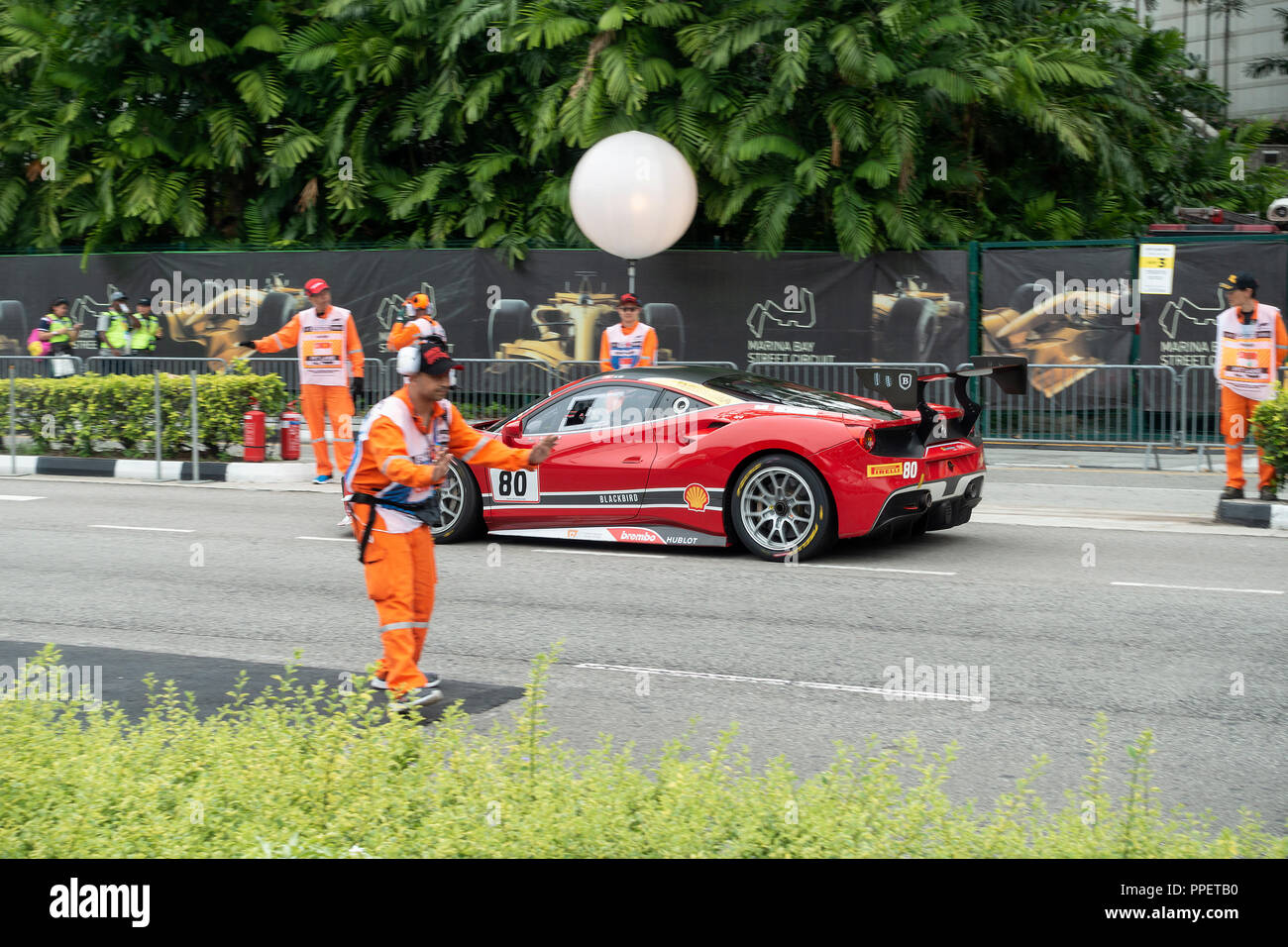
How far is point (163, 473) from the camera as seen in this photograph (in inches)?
666

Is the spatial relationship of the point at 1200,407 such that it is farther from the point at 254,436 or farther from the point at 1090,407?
the point at 254,436

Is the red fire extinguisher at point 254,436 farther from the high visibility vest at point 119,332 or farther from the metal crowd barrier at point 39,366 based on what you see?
the high visibility vest at point 119,332

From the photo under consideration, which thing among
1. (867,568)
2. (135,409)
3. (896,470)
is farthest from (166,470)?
(896,470)

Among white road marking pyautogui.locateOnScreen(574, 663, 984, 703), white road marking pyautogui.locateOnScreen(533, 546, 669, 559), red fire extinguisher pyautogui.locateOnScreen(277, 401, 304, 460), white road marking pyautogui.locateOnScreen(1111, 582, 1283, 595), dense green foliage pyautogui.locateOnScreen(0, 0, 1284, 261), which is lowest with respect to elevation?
white road marking pyautogui.locateOnScreen(574, 663, 984, 703)

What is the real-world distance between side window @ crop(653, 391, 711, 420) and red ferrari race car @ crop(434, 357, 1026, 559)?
0.01m

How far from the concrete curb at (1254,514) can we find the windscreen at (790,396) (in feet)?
12.7

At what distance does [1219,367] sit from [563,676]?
27.3 ft

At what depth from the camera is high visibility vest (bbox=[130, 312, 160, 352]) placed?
74.5 feet

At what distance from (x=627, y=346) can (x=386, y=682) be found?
857cm

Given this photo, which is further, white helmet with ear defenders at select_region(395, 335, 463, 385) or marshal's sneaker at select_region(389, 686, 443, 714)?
white helmet with ear defenders at select_region(395, 335, 463, 385)

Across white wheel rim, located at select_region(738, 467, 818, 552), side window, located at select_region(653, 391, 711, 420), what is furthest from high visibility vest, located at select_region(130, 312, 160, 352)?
white wheel rim, located at select_region(738, 467, 818, 552)

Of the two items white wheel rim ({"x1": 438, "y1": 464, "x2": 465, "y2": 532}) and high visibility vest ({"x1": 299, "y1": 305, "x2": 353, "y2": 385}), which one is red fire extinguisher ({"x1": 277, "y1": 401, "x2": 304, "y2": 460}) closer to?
high visibility vest ({"x1": 299, "y1": 305, "x2": 353, "y2": 385})

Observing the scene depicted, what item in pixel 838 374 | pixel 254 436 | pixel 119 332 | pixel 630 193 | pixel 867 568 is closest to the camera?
pixel 867 568

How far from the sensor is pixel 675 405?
1072cm
